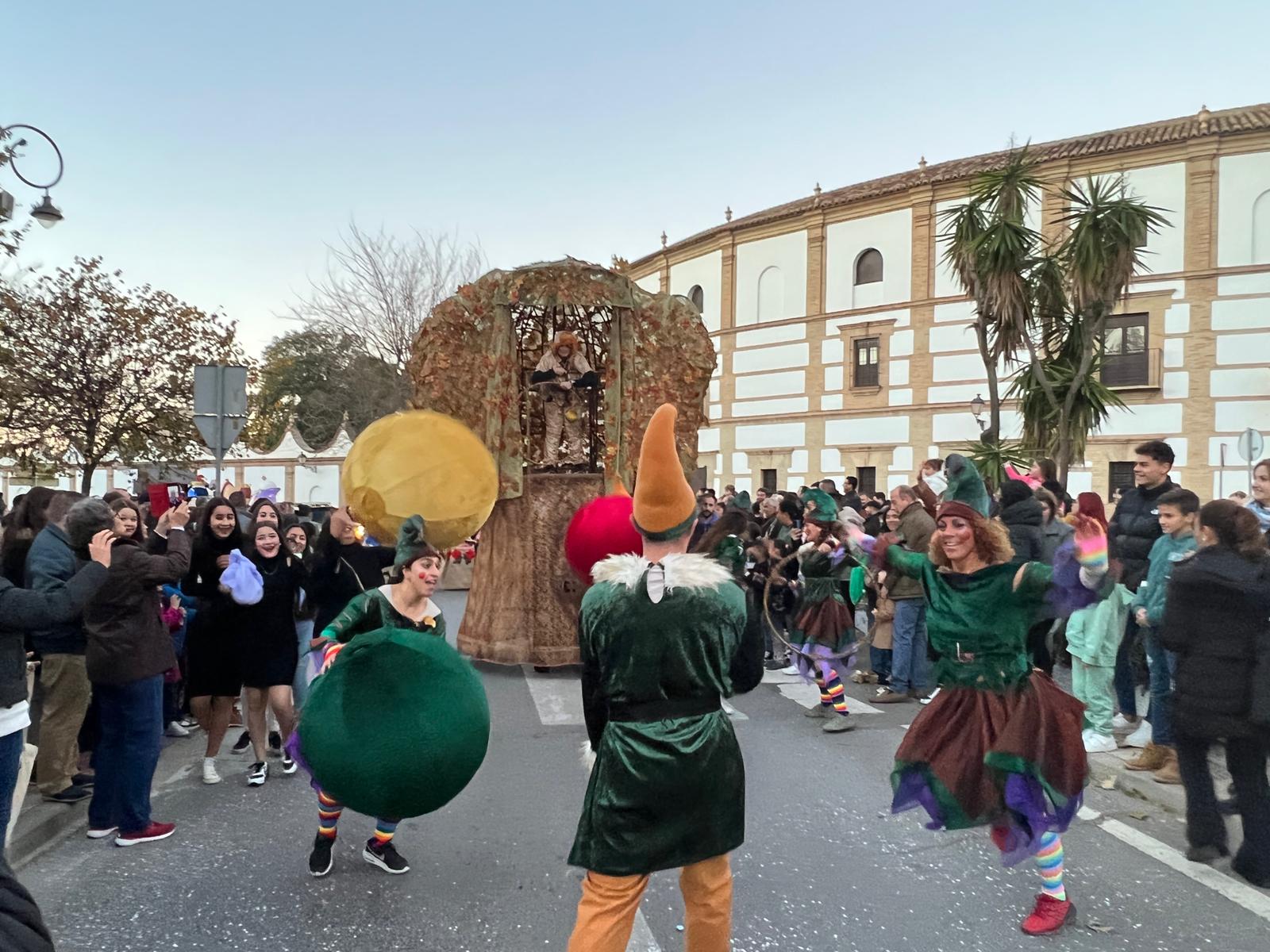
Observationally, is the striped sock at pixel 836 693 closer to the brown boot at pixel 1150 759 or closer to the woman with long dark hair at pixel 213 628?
the brown boot at pixel 1150 759

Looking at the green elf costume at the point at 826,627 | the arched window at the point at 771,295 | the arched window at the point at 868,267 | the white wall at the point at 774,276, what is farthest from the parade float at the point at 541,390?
the arched window at the point at 771,295

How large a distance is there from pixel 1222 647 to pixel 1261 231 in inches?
1062

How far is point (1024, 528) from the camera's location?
651 cm

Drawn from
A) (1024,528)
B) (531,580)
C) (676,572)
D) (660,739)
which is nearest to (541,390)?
(531,580)

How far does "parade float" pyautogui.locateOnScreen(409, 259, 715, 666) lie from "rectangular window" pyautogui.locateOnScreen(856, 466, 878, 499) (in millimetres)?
23510

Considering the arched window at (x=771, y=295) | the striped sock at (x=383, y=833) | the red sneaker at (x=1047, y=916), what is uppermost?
the arched window at (x=771, y=295)

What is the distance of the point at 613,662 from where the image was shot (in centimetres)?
282

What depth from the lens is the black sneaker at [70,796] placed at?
17.0 ft

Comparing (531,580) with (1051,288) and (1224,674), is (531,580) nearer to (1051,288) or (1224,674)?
(1224,674)

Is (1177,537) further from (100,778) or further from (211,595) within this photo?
(100,778)

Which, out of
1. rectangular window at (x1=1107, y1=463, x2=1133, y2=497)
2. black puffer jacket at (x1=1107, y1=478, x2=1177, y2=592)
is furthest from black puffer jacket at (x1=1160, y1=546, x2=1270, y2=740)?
rectangular window at (x1=1107, y1=463, x2=1133, y2=497)

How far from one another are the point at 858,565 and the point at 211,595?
4658 millimetres

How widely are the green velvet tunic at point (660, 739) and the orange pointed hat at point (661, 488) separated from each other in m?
0.12

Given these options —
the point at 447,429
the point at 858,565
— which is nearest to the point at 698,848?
the point at 447,429
